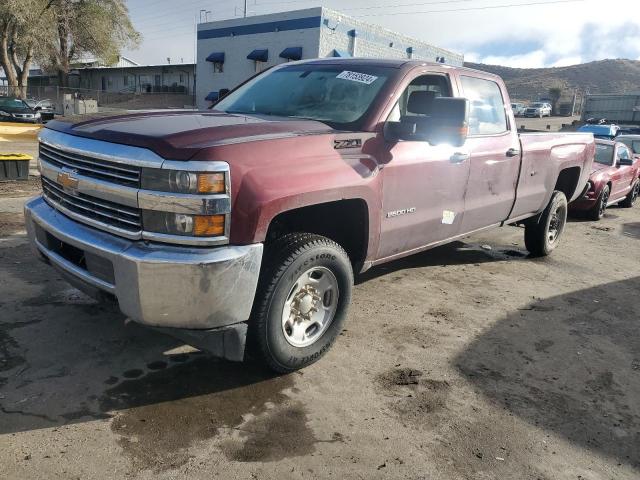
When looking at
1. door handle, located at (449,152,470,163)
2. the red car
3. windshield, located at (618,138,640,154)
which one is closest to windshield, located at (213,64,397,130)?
door handle, located at (449,152,470,163)

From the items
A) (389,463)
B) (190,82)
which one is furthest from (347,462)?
(190,82)

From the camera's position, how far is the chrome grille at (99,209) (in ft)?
9.07

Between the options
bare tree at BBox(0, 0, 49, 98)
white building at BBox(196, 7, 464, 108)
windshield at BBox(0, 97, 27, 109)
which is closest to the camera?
windshield at BBox(0, 97, 27, 109)

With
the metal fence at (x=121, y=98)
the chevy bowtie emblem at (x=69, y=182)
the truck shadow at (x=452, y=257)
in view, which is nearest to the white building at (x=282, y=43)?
the metal fence at (x=121, y=98)

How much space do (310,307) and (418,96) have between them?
75.3 inches

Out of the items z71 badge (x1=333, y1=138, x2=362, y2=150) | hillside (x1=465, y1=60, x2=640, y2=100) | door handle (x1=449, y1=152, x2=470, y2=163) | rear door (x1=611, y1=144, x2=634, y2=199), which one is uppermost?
hillside (x1=465, y1=60, x2=640, y2=100)

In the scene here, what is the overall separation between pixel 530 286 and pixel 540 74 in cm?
13895

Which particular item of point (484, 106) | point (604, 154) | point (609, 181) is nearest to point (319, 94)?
point (484, 106)

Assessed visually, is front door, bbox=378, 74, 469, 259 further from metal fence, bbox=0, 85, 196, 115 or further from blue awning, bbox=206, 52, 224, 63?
metal fence, bbox=0, 85, 196, 115

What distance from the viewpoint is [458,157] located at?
14.0ft

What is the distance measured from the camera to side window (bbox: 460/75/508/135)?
4.66m

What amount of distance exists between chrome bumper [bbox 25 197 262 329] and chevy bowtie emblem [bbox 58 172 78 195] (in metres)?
0.34

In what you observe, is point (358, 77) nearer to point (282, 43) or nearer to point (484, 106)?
point (484, 106)

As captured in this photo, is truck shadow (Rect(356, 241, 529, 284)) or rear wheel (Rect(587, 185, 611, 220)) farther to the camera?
rear wheel (Rect(587, 185, 611, 220))
